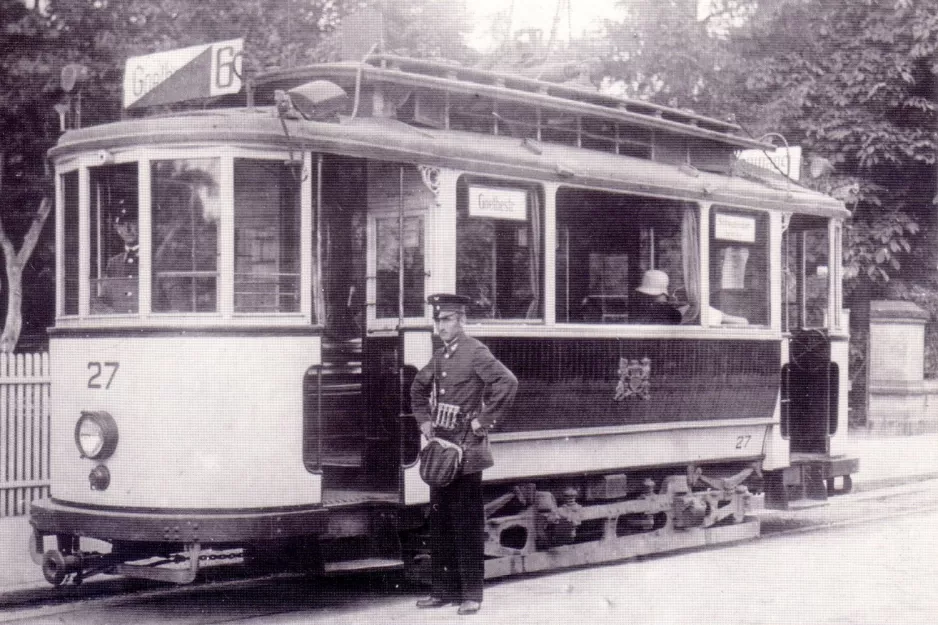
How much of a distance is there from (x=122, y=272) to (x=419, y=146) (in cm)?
194

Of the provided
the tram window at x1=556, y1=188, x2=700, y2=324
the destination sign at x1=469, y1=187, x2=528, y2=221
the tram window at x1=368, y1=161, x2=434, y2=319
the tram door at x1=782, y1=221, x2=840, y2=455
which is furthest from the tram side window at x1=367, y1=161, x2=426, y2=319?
the tram door at x1=782, y1=221, x2=840, y2=455

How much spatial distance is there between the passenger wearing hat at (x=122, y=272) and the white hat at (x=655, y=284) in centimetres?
409

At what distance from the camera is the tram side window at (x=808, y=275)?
12.1 meters

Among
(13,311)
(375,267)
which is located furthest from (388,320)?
(13,311)

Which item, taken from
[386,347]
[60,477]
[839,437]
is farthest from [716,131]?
[60,477]

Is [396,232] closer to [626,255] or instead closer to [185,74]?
[185,74]

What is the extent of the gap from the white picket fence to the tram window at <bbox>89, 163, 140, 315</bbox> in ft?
13.1

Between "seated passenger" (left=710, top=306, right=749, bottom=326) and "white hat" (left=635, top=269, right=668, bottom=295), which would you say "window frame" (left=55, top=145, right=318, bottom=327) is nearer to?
"white hat" (left=635, top=269, right=668, bottom=295)

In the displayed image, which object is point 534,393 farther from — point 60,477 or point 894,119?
point 894,119

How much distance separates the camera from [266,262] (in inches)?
310

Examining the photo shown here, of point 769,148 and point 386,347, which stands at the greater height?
point 769,148

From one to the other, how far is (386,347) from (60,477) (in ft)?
6.82

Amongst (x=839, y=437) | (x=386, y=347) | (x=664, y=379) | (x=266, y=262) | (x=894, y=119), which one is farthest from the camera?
(x=894, y=119)

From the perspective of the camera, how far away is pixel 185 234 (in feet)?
25.6
